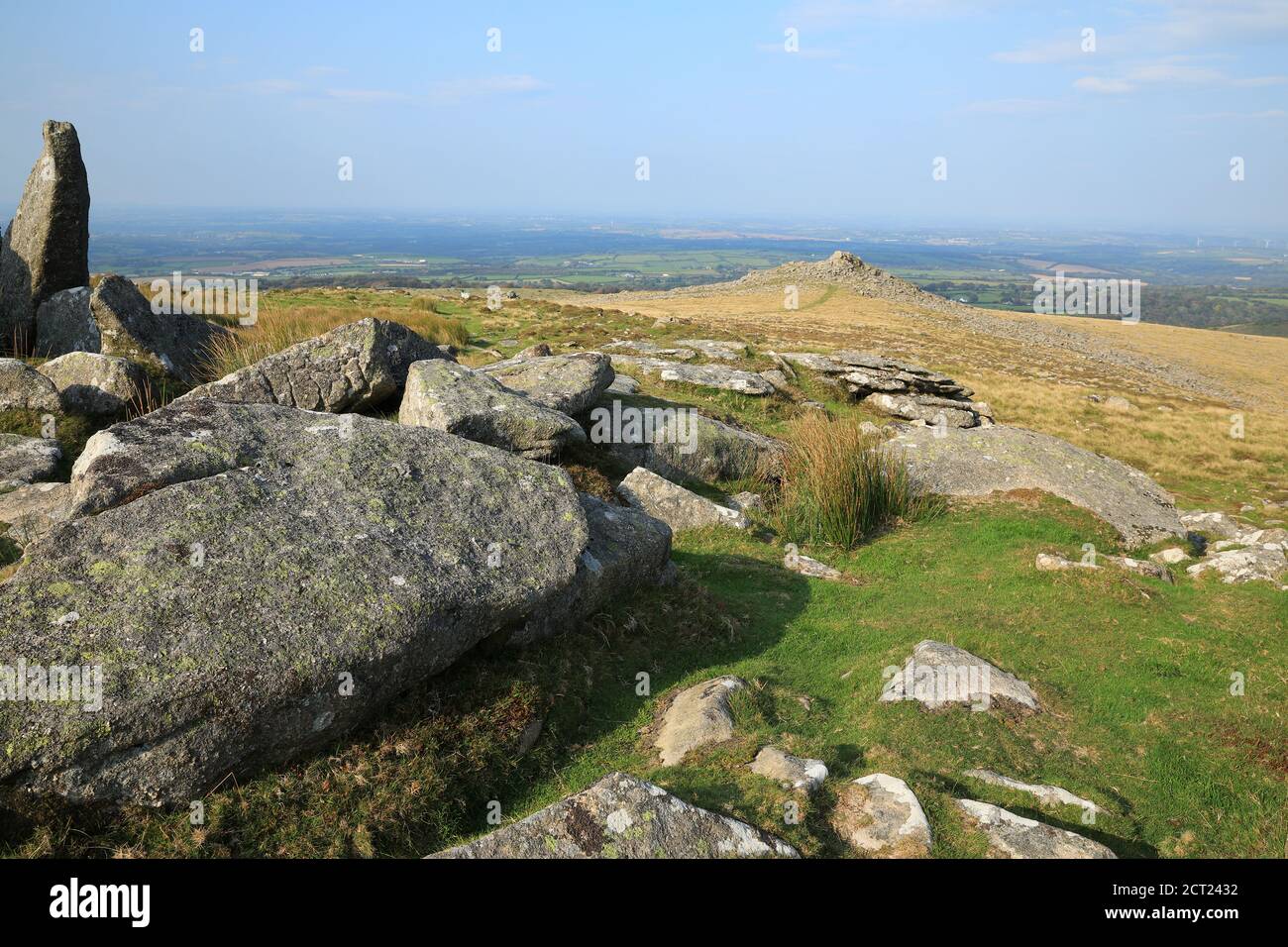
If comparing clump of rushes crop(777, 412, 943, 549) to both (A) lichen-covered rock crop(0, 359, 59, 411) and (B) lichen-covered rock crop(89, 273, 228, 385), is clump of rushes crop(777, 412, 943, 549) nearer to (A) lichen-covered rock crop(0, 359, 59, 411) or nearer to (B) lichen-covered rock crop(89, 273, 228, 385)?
(B) lichen-covered rock crop(89, 273, 228, 385)

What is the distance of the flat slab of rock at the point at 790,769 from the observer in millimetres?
6508

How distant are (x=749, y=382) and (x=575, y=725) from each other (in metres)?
17.0

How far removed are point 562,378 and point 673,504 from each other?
413 cm

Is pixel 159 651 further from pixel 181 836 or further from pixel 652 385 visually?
pixel 652 385

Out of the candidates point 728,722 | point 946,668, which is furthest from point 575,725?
point 946,668

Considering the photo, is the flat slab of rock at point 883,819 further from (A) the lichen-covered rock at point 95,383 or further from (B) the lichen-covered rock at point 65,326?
(B) the lichen-covered rock at point 65,326

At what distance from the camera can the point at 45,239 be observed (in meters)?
18.1

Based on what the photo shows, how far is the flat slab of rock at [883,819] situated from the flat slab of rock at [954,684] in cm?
228

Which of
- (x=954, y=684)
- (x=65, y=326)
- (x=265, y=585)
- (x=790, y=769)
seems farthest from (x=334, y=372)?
(x=954, y=684)

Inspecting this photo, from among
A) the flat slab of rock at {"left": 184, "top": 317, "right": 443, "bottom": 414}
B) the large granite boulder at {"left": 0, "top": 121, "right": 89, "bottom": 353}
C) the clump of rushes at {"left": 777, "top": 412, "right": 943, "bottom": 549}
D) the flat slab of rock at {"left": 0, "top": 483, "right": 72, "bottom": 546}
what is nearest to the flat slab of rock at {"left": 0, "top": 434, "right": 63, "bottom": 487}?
the flat slab of rock at {"left": 0, "top": 483, "right": 72, "bottom": 546}

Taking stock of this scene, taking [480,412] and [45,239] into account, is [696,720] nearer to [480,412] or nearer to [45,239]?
[480,412]

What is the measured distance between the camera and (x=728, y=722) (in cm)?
784

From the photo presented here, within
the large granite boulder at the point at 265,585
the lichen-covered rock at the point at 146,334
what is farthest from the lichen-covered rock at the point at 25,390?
the large granite boulder at the point at 265,585

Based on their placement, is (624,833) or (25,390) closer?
(624,833)
